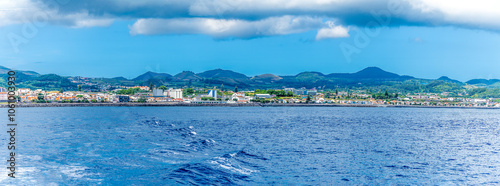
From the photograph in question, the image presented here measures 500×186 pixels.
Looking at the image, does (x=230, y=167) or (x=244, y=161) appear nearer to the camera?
(x=230, y=167)

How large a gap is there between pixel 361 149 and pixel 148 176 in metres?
14.5

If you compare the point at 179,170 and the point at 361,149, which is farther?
the point at 361,149

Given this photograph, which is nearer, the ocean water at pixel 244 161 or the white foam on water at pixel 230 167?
the ocean water at pixel 244 161

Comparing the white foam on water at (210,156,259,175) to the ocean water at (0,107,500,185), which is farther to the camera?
the white foam on water at (210,156,259,175)

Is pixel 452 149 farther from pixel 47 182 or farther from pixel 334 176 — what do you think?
pixel 47 182

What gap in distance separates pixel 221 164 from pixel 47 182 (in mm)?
7116

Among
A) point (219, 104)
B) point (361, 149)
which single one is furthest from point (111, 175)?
point (219, 104)

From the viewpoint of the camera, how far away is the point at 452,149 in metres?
27.7

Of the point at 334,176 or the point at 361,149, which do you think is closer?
the point at 334,176

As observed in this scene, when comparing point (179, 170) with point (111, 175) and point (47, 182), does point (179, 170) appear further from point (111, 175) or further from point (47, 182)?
point (47, 182)

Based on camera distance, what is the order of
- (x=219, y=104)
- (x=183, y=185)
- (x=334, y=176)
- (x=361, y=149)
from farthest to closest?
1. (x=219, y=104)
2. (x=361, y=149)
3. (x=334, y=176)
4. (x=183, y=185)

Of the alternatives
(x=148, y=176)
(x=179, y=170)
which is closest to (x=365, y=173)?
(x=179, y=170)

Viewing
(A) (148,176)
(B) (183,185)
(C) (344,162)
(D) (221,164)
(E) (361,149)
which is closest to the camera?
(B) (183,185)

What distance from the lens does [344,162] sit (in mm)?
21609
